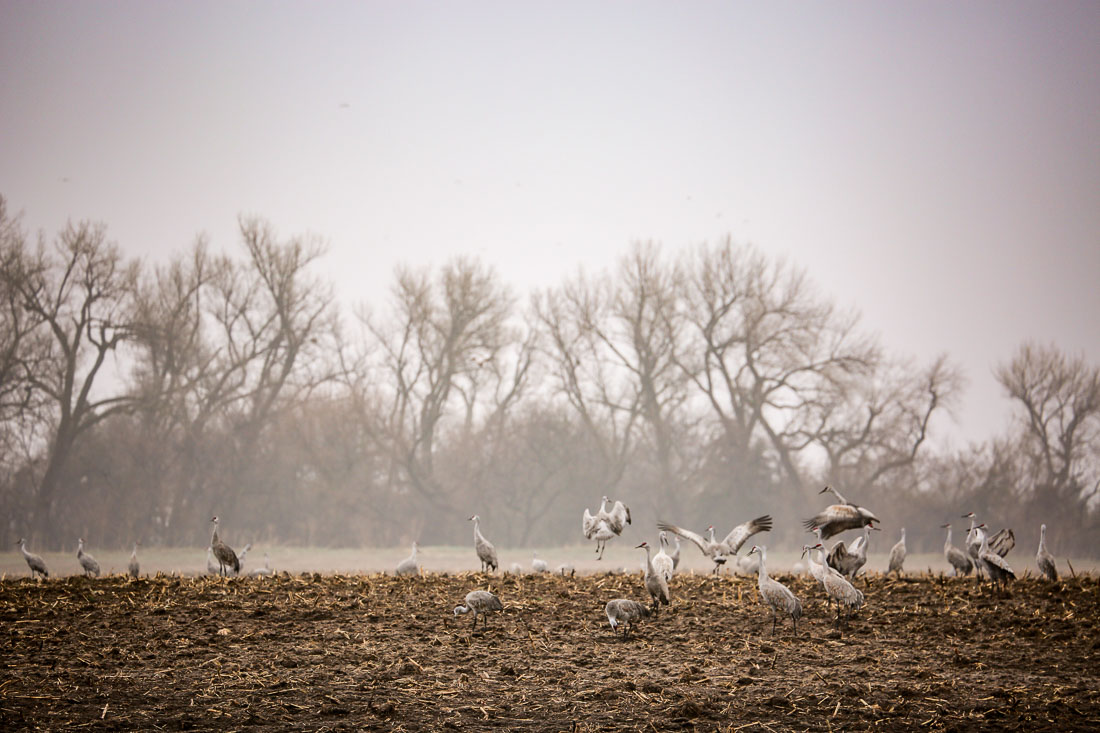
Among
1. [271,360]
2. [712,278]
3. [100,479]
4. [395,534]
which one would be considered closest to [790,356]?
[712,278]

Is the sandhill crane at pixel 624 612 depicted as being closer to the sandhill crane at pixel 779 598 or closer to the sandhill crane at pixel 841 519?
the sandhill crane at pixel 779 598

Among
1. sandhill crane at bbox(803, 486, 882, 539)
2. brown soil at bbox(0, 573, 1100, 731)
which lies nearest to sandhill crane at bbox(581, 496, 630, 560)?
brown soil at bbox(0, 573, 1100, 731)

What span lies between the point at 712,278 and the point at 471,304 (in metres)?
12.0

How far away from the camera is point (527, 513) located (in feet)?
133

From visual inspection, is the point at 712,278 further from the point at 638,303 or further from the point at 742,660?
the point at 742,660

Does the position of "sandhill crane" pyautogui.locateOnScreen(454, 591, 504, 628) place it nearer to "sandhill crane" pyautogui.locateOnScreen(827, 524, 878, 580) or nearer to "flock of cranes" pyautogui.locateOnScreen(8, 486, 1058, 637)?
"flock of cranes" pyautogui.locateOnScreen(8, 486, 1058, 637)

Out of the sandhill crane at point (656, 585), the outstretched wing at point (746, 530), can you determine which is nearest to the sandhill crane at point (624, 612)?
the sandhill crane at point (656, 585)

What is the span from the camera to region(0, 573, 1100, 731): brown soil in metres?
7.05

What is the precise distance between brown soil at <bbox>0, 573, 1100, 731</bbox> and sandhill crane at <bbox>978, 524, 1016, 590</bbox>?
271 millimetres

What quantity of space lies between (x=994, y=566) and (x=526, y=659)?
7524 mm

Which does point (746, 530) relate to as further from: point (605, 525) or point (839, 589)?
point (839, 589)

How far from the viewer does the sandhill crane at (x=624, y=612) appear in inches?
367

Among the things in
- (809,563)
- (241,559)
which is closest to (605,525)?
(809,563)

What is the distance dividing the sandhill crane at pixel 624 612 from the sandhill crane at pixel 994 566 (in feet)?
19.1
